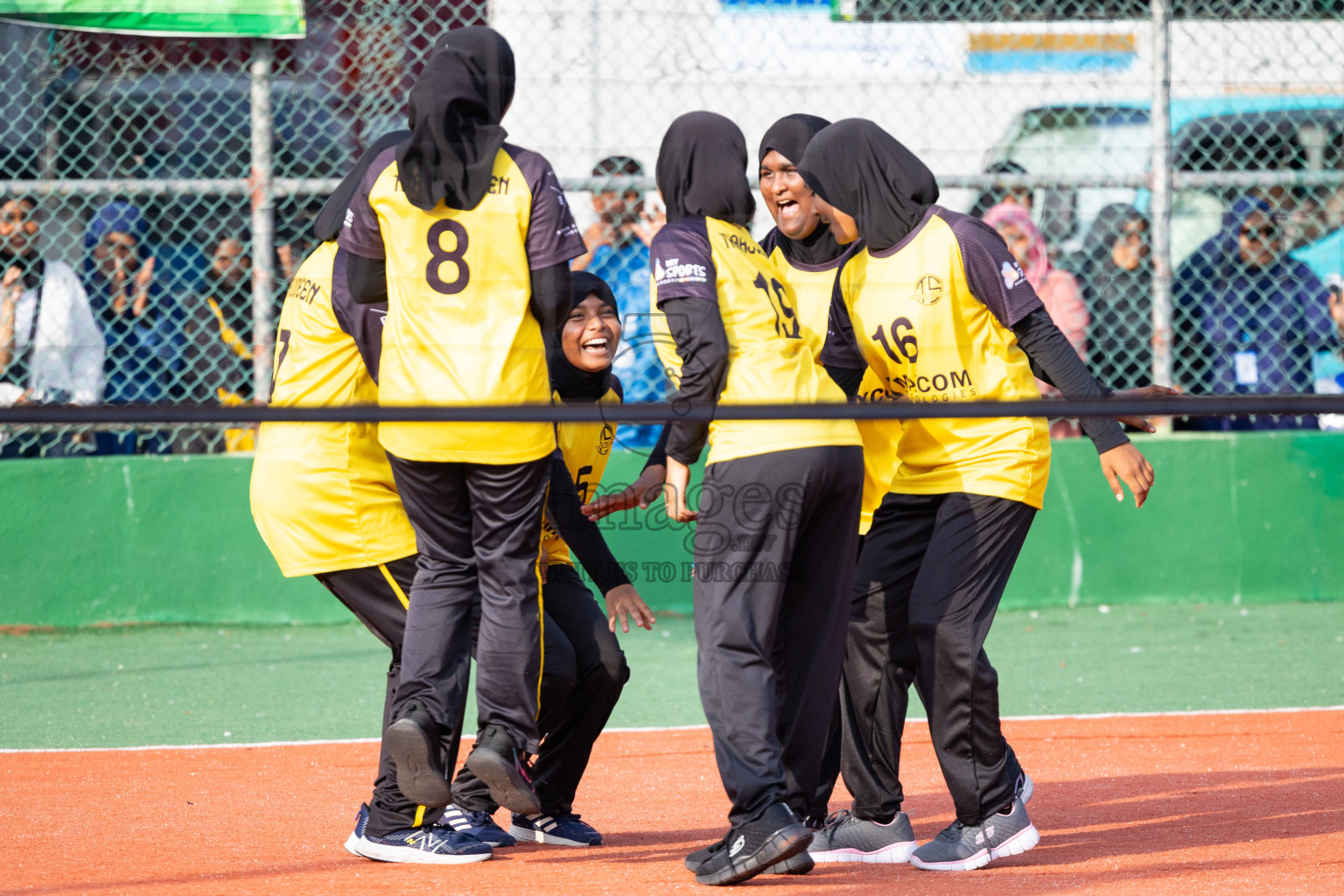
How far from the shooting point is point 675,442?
3.72m

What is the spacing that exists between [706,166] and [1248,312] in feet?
17.0

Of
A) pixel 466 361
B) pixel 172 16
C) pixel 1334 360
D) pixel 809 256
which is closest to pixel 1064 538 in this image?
pixel 1334 360

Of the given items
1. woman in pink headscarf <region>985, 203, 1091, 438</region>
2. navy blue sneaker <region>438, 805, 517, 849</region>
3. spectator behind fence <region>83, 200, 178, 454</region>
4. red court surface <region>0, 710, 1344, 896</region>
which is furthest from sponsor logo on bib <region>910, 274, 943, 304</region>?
spectator behind fence <region>83, 200, 178, 454</region>

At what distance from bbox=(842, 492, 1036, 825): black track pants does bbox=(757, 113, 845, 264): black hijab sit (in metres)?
0.88

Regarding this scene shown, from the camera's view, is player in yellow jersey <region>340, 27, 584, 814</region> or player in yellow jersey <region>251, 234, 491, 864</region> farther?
player in yellow jersey <region>251, 234, 491, 864</region>

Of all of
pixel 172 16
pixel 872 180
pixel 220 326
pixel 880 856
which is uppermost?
pixel 172 16

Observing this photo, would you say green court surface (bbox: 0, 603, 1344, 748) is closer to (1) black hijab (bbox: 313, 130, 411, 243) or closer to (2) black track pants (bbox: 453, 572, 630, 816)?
(2) black track pants (bbox: 453, 572, 630, 816)

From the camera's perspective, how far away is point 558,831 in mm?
4277

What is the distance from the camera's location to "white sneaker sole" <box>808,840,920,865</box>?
4.07 metres

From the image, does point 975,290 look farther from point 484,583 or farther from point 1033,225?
point 1033,225

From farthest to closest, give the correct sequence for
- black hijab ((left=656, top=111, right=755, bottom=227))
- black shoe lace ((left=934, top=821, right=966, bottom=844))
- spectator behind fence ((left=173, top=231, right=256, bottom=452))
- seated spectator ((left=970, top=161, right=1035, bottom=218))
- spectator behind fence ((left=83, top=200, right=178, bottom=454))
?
1. seated spectator ((left=970, top=161, right=1035, bottom=218))
2. spectator behind fence ((left=173, top=231, right=256, bottom=452))
3. spectator behind fence ((left=83, top=200, right=178, bottom=454))
4. black shoe lace ((left=934, top=821, right=966, bottom=844))
5. black hijab ((left=656, top=111, right=755, bottom=227))

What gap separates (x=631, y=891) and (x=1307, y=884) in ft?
5.74

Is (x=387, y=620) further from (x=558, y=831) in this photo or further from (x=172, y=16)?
(x=172, y=16)

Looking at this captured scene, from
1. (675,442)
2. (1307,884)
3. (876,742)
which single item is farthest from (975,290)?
(1307,884)
